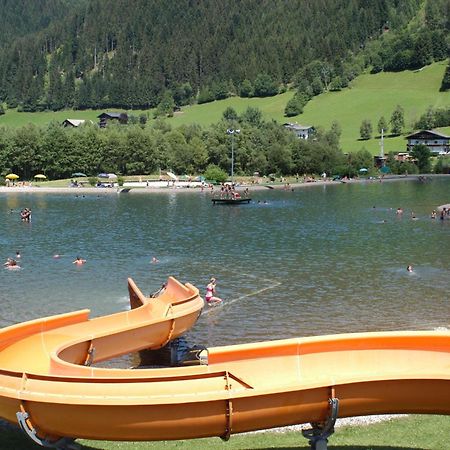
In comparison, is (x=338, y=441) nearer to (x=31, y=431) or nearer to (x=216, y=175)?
(x=31, y=431)

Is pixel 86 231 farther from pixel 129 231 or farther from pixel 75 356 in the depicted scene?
pixel 75 356

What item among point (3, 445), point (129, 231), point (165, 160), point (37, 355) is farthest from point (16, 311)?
point (165, 160)

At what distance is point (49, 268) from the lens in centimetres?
4912

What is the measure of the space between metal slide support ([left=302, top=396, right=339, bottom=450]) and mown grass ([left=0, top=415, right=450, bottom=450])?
76.6 inches

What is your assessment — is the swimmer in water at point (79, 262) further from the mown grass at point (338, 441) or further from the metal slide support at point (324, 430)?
the metal slide support at point (324, 430)

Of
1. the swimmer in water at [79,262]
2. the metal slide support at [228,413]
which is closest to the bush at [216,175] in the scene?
the swimmer in water at [79,262]

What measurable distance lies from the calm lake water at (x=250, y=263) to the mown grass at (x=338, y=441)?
12.8 meters

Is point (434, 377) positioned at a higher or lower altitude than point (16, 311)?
higher

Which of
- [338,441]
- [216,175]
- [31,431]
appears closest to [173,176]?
[216,175]

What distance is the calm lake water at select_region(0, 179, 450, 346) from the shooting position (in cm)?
3384

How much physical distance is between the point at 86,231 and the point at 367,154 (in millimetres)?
133873

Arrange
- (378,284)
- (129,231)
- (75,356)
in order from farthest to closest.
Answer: (129,231)
(378,284)
(75,356)

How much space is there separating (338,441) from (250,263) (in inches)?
1413

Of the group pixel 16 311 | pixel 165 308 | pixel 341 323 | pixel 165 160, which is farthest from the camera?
pixel 165 160
